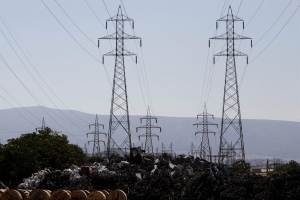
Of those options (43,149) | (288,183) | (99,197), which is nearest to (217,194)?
(288,183)

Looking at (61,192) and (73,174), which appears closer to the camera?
(61,192)

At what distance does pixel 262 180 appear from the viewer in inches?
1089

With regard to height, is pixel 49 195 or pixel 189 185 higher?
pixel 189 185

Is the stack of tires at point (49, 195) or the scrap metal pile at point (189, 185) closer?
the stack of tires at point (49, 195)

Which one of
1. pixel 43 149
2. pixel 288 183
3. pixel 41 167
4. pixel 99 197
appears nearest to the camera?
pixel 99 197

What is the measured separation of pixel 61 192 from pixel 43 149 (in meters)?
30.6

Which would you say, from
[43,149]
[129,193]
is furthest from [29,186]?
[43,149]

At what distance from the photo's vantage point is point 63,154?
5219cm

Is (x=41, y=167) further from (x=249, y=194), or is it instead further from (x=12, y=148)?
(x=249, y=194)

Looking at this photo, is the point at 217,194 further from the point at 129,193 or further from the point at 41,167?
the point at 41,167

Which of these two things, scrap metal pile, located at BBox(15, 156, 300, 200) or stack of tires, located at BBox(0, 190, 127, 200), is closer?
stack of tires, located at BBox(0, 190, 127, 200)

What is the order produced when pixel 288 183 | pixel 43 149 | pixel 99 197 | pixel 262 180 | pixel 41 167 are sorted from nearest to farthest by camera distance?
pixel 99 197
pixel 288 183
pixel 262 180
pixel 41 167
pixel 43 149

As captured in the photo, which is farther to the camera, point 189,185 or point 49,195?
point 189,185

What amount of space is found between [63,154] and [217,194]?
27.5 m
